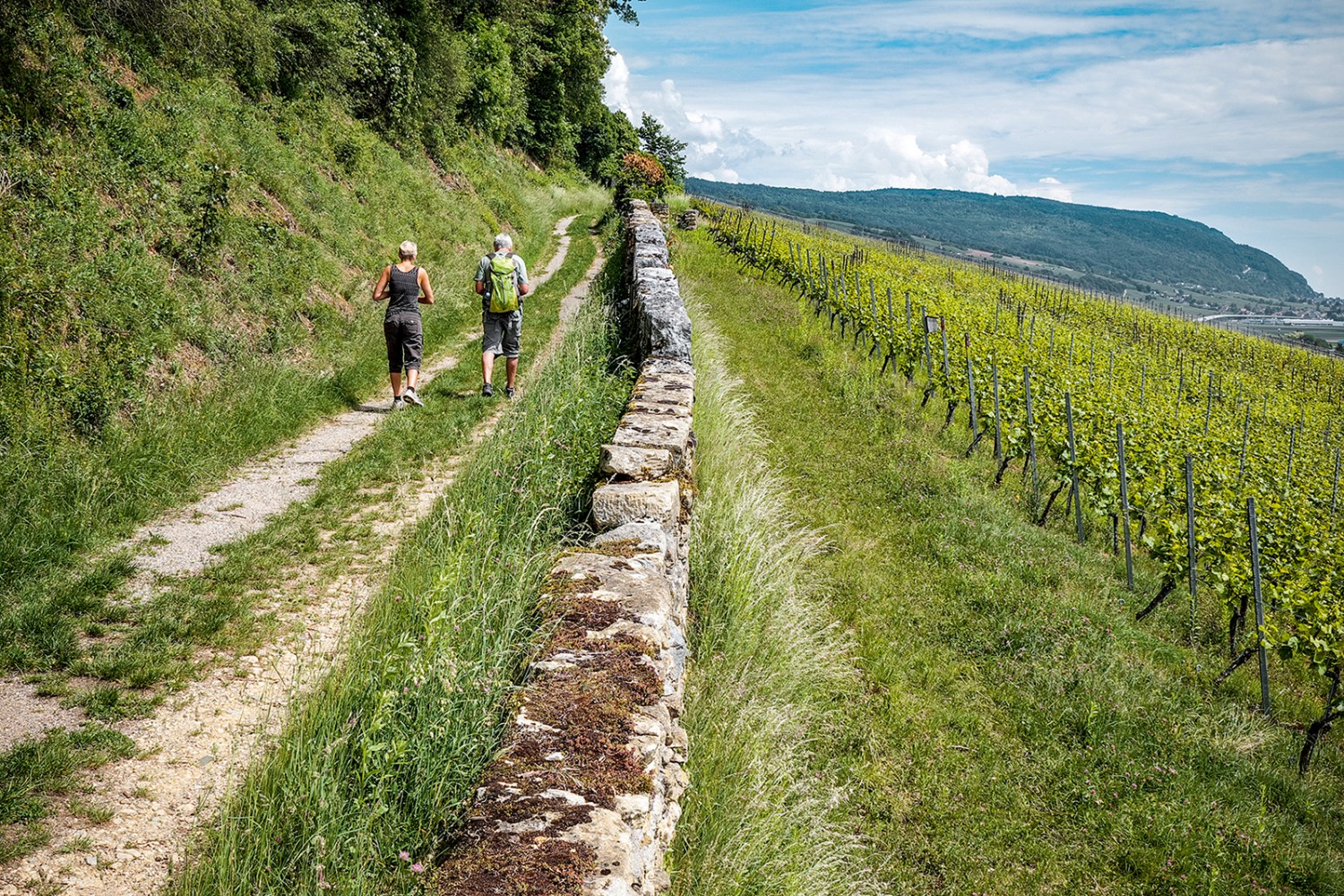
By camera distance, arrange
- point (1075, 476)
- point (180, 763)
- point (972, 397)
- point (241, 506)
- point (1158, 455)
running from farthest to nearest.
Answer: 1. point (972, 397)
2. point (1158, 455)
3. point (1075, 476)
4. point (241, 506)
5. point (180, 763)

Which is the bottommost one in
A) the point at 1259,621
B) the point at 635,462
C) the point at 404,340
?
the point at 1259,621

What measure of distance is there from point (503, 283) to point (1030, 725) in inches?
281

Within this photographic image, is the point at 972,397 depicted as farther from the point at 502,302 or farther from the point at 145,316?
the point at 145,316

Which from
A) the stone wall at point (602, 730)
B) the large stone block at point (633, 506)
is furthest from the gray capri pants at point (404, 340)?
the large stone block at point (633, 506)

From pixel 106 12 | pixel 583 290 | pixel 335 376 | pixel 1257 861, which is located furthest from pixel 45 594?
pixel 583 290

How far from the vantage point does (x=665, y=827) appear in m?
2.75

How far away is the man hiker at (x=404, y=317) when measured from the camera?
843 cm

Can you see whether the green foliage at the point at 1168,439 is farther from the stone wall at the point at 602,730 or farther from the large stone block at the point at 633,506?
the stone wall at the point at 602,730

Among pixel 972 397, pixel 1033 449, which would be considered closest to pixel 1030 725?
pixel 1033 449

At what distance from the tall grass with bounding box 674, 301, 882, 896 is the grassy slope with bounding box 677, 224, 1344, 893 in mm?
316

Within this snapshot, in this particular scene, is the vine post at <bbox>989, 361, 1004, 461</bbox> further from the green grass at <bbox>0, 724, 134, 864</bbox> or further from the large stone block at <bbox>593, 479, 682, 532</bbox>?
the green grass at <bbox>0, 724, 134, 864</bbox>

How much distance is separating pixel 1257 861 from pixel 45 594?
759 cm

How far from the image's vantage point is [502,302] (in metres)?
9.00

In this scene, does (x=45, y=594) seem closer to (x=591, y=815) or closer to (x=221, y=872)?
(x=221, y=872)
